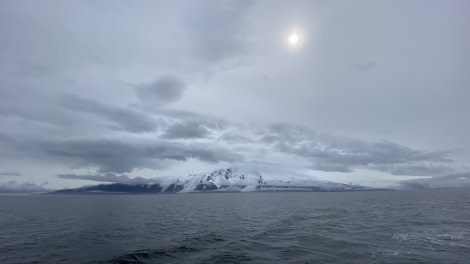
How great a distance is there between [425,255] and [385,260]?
22.1 feet

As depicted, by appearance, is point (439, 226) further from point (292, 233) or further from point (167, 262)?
point (167, 262)

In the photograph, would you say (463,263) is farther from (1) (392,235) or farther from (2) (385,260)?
(1) (392,235)

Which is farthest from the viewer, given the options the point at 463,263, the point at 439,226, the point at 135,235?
the point at 439,226

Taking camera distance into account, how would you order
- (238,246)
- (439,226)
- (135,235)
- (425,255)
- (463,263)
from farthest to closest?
(439,226), (135,235), (238,246), (425,255), (463,263)

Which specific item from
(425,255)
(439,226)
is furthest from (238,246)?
(439,226)

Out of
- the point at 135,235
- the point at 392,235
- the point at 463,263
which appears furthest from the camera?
the point at 135,235

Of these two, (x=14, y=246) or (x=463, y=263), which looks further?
(x=14, y=246)

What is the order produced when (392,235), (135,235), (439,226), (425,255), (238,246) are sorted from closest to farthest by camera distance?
(425,255) < (238,246) < (392,235) < (135,235) < (439,226)

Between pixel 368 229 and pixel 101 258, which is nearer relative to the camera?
pixel 101 258

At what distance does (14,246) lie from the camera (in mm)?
41312

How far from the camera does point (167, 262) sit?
32.4 meters

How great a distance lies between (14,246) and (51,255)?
1109 cm

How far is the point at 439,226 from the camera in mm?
54375

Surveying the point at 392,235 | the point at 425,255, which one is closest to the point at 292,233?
the point at 392,235
